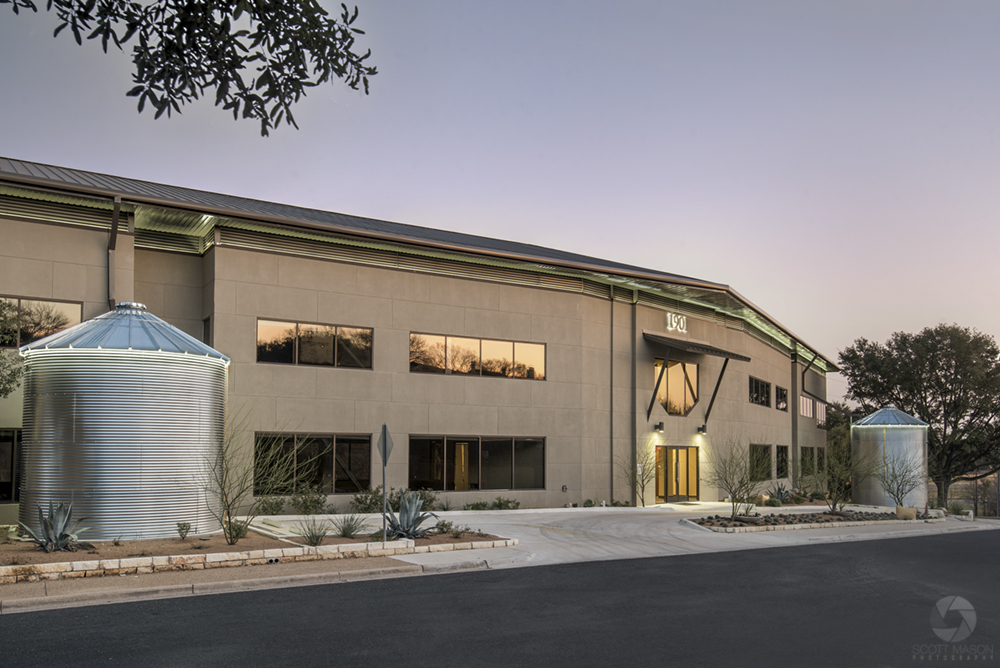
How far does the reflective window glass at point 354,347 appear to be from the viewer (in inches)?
981

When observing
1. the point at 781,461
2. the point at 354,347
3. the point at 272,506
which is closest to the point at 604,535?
the point at 272,506

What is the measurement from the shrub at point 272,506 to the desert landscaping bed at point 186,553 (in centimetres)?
410

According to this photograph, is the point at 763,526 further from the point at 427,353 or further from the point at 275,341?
the point at 275,341

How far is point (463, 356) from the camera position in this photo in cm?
2739

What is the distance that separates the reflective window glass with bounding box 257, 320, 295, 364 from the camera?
23609 mm

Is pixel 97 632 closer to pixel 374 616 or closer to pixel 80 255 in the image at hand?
pixel 374 616

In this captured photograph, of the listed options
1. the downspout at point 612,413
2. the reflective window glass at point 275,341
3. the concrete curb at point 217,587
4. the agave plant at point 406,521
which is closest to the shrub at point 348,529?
the agave plant at point 406,521

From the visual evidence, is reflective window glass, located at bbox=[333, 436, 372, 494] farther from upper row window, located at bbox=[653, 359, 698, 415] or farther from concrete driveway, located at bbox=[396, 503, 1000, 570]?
upper row window, located at bbox=[653, 359, 698, 415]

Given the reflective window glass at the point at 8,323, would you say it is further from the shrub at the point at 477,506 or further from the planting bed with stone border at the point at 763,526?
the planting bed with stone border at the point at 763,526

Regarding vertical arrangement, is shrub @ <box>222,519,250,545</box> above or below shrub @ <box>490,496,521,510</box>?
above

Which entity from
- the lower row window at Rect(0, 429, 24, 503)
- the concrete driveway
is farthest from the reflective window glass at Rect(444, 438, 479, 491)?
the lower row window at Rect(0, 429, 24, 503)

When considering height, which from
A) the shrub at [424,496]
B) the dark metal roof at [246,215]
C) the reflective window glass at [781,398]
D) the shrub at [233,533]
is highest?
the dark metal roof at [246,215]

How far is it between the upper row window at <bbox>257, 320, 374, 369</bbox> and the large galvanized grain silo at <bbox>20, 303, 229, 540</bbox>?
6.30 metres

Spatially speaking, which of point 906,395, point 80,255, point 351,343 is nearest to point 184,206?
point 80,255
